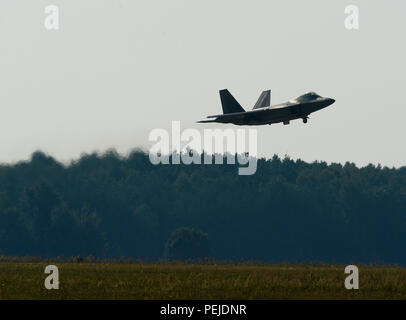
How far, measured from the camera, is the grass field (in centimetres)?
4138

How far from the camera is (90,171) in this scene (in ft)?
543

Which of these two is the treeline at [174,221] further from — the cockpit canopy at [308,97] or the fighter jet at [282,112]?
the cockpit canopy at [308,97]

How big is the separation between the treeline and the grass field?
356 feet

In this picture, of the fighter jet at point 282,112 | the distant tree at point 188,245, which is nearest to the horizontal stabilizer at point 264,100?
the fighter jet at point 282,112

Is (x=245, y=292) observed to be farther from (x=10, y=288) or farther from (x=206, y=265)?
(x=206, y=265)

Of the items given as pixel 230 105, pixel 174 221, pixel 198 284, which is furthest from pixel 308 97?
pixel 174 221

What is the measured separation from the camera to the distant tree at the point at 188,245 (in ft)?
543

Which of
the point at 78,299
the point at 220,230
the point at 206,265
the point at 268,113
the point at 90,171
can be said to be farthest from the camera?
the point at 220,230

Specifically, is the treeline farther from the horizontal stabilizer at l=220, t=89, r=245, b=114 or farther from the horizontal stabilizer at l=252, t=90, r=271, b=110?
the horizontal stabilizer at l=220, t=89, r=245, b=114

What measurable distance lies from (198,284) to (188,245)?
122 meters

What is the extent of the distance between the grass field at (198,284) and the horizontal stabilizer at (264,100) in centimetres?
4048

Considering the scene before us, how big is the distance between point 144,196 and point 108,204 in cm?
1126

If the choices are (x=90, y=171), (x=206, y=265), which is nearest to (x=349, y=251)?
(x=90, y=171)

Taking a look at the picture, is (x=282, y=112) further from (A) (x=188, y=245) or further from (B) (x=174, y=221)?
(B) (x=174, y=221)
